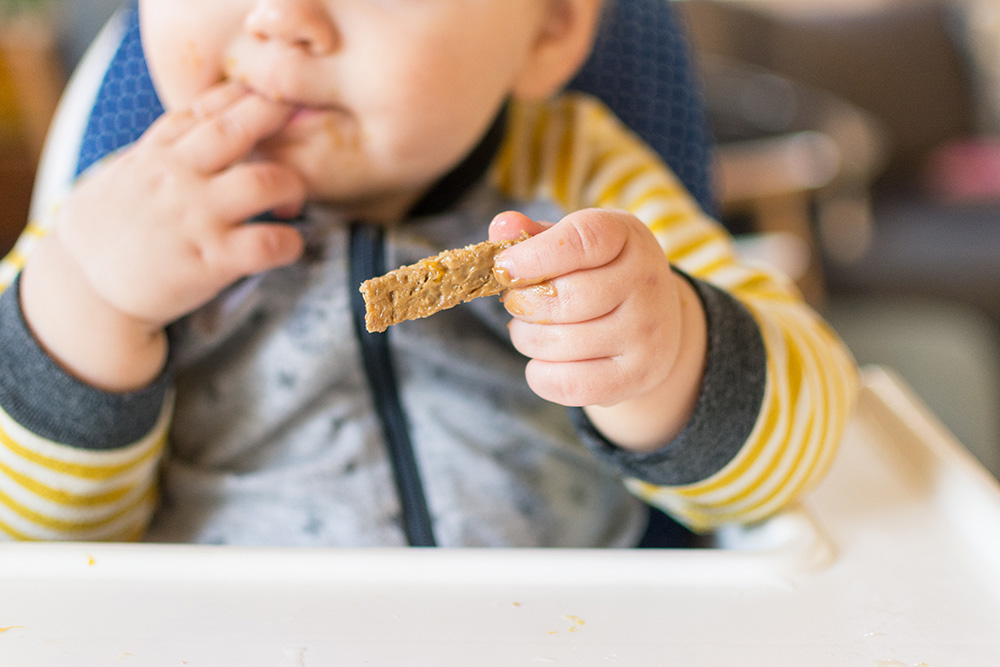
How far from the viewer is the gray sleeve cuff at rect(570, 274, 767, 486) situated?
512 mm

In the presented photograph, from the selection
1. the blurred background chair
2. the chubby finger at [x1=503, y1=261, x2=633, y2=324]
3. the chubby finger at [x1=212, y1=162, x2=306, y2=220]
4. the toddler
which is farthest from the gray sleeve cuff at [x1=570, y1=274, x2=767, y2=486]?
the blurred background chair

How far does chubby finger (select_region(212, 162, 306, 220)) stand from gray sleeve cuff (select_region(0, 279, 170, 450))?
130 mm

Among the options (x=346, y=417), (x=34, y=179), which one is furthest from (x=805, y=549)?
(x=34, y=179)

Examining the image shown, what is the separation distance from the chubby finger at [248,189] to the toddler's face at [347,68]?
2cm

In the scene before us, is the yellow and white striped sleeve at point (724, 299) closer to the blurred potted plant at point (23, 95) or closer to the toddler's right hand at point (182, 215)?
the toddler's right hand at point (182, 215)

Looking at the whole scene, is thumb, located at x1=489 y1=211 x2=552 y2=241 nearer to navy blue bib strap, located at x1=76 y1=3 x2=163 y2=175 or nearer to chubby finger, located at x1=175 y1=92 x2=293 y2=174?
chubby finger, located at x1=175 y1=92 x2=293 y2=174

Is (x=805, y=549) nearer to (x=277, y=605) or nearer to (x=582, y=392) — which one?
(x=582, y=392)

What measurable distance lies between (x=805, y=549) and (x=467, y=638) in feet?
0.67

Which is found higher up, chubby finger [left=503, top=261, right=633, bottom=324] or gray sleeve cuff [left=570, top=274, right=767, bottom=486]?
chubby finger [left=503, top=261, right=633, bottom=324]

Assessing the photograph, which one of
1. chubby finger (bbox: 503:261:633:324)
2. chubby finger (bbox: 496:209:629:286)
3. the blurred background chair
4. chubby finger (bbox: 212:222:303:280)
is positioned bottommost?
the blurred background chair

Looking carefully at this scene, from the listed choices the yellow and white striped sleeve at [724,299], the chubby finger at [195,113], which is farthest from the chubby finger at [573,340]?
the chubby finger at [195,113]

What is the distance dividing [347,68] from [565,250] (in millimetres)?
193

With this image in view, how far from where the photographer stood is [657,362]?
460 millimetres

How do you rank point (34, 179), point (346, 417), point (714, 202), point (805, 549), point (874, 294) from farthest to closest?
point (34, 179) → point (874, 294) → point (714, 202) → point (346, 417) → point (805, 549)
